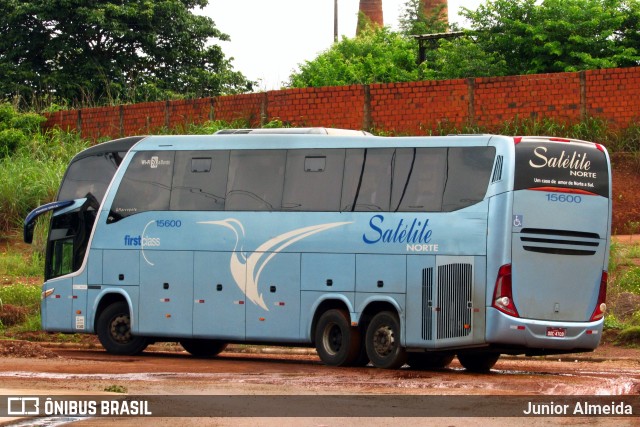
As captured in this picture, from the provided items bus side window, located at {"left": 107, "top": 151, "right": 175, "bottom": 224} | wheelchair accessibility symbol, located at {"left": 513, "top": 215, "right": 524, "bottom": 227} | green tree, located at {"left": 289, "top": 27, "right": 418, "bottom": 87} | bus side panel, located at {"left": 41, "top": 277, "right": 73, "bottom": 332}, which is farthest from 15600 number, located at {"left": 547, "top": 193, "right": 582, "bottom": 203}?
green tree, located at {"left": 289, "top": 27, "right": 418, "bottom": 87}

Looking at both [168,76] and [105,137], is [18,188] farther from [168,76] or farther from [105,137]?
[168,76]

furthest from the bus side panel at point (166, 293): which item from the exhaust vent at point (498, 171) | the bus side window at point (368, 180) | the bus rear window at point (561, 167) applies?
the bus rear window at point (561, 167)

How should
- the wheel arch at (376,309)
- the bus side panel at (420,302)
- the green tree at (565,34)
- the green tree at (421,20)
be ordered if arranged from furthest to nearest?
the green tree at (421,20), the green tree at (565,34), the wheel arch at (376,309), the bus side panel at (420,302)

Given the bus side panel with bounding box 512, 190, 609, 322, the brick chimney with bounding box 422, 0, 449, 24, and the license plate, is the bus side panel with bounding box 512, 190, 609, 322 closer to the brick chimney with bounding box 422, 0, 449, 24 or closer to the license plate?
the license plate

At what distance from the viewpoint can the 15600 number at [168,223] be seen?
20.6 metres

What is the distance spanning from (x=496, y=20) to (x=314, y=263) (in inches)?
857

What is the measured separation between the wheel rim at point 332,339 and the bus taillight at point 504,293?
3.05m

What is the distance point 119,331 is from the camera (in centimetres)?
2166

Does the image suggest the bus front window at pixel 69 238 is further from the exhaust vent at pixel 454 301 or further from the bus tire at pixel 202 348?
the exhaust vent at pixel 454 301

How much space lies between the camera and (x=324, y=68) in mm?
45594

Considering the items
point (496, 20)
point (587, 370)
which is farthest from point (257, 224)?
point (496, 20)

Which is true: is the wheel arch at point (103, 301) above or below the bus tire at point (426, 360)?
above

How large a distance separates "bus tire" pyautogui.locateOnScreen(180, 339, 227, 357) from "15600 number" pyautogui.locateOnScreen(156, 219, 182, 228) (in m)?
2.47

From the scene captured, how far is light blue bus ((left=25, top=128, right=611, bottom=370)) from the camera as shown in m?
17.0
